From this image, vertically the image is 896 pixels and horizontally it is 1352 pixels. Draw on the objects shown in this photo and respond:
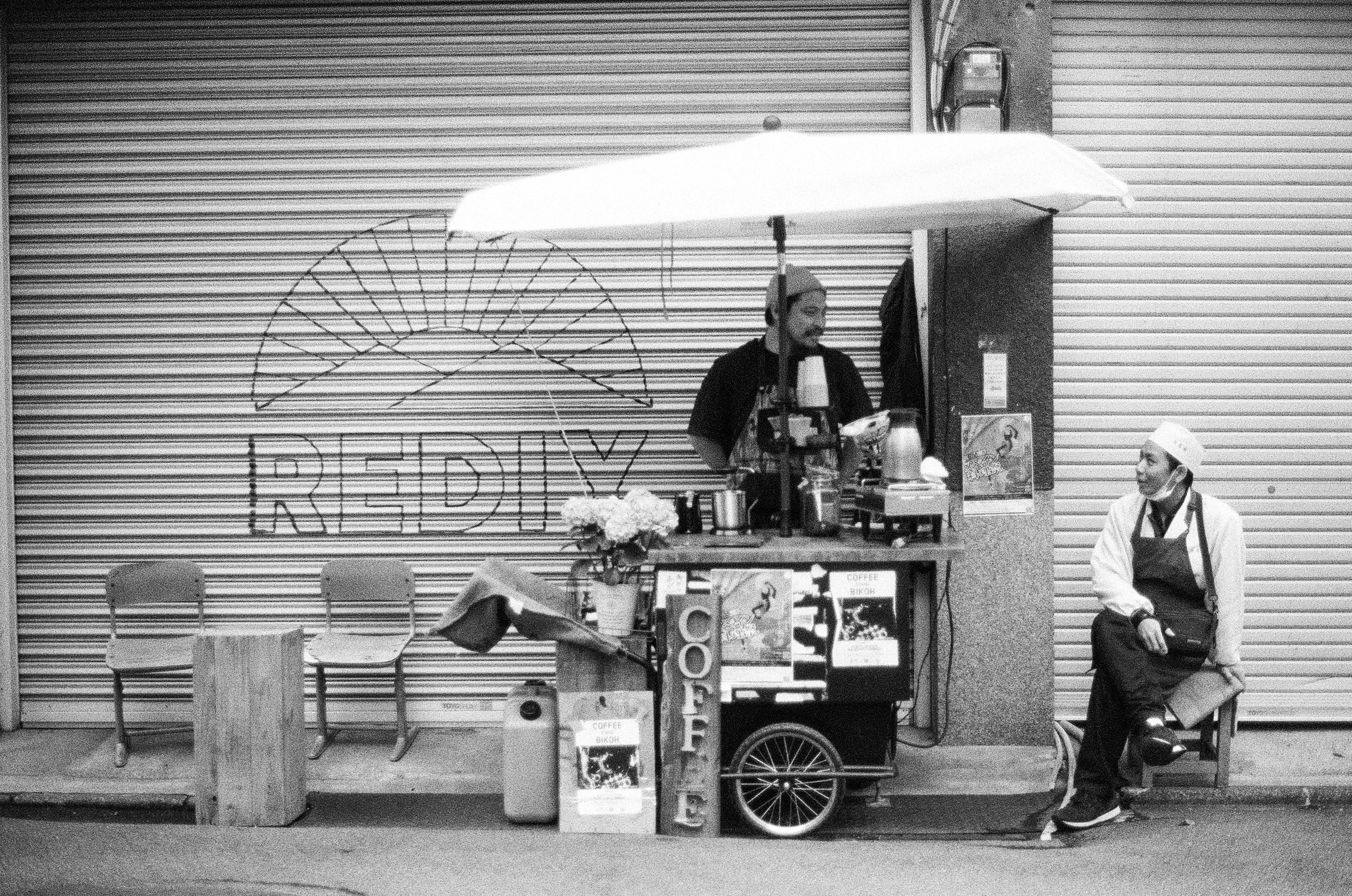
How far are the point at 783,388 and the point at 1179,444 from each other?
6.33 feet

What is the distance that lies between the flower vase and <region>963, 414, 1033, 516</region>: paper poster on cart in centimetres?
201

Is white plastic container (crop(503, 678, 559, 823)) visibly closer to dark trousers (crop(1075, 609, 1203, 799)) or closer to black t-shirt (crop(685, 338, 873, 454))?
black t-shirt (crop(685, 338, 873, 454))

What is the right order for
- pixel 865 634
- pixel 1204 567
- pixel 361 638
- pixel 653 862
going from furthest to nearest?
pixel 361 638 < pixel 1204 567 < pixel 865 634 < pixel 653 862

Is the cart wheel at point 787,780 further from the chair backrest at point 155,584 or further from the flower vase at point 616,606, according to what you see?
the chair backrest at point 155,584

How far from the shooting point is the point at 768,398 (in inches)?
230

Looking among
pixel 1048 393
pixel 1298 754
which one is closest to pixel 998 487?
pixel 1048 393

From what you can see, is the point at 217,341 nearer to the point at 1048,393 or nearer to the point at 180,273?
the point at 180,273

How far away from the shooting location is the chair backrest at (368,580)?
654cm

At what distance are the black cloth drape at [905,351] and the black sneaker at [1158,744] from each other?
1.92 m

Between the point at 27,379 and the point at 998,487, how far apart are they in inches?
227

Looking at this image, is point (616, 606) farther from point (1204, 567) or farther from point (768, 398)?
point (1204, 567)

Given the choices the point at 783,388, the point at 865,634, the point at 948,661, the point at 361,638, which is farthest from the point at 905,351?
the point at 361,638

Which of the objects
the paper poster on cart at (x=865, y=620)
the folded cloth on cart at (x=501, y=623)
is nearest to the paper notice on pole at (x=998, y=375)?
the paper poster on cart at (x=865, y=620)

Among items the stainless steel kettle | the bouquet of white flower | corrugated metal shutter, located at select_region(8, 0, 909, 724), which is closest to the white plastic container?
the bouquet of white flower
